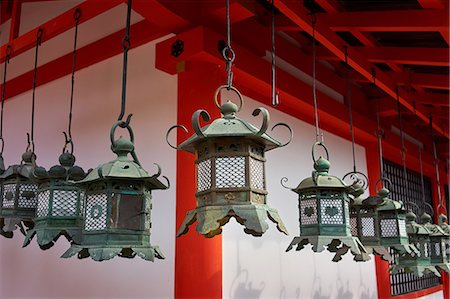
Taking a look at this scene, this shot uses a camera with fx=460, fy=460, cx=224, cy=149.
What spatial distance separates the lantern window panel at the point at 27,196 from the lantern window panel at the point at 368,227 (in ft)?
6.22

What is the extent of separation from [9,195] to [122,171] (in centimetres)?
114

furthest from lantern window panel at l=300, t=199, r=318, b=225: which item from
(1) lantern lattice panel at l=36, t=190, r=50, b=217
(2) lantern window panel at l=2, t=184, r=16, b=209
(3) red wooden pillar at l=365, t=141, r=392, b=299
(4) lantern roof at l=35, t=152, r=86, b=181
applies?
(3) red wooden pillar at l=365, t=141, r=392, b=299

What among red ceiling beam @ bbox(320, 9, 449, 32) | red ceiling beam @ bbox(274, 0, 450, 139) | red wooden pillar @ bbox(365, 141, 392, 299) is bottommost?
red wooden pillar @ bbox(365, 141, 392, 299)

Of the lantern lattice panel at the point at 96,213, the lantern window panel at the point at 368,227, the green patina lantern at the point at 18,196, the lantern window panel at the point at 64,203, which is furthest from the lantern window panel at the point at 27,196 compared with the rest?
the lantern window panel at the point at 368,227

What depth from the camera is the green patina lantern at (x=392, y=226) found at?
2.75 m

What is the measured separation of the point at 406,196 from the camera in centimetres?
634

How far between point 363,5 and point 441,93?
186 centimetres

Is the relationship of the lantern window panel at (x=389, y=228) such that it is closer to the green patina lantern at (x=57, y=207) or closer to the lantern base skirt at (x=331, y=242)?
the lantern base skirt at (x=331, y=242)

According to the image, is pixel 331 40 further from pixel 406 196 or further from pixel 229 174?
pixel 406 196

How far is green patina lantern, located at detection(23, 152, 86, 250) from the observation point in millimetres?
2059

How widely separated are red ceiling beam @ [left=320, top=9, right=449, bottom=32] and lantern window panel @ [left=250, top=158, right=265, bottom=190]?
83.6 inches

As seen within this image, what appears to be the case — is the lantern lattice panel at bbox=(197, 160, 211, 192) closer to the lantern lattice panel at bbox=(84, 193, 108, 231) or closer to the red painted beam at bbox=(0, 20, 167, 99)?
the lantern lattice panel at bbox=(84, 193, 108, 231)

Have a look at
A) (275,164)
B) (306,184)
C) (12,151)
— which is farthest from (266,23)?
(12,151)

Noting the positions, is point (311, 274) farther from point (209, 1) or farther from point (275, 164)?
point (209, 1)
